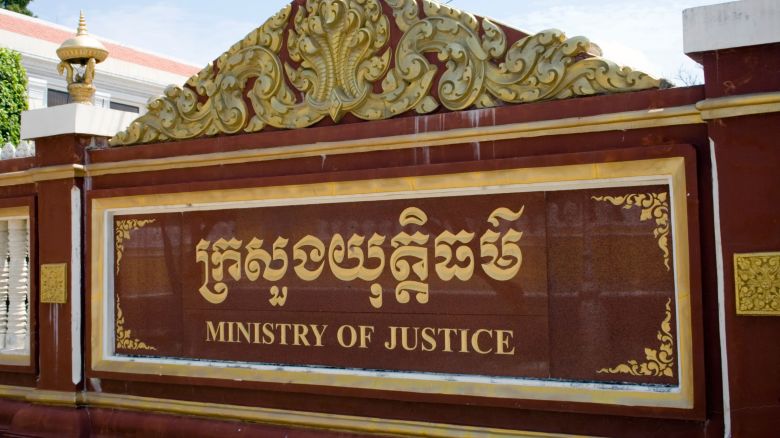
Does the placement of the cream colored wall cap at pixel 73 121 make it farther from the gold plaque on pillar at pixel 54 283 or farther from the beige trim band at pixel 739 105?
the beige trim band at pixel 739 105

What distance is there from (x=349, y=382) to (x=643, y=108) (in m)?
1.88

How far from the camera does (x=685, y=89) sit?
329cm

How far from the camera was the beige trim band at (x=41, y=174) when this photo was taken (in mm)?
5055

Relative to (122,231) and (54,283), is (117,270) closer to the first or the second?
(122,231)

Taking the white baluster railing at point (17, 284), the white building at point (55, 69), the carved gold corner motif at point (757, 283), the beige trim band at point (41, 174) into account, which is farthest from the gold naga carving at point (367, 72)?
the white building at point (55, 69)

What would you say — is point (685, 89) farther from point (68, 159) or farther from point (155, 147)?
point (68, 159)

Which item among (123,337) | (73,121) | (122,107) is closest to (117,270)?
(123,337)

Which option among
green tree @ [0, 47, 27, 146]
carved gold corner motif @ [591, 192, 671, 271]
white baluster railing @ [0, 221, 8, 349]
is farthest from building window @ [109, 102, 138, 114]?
carved gold corner motif @ [591, 192, 671, 271]

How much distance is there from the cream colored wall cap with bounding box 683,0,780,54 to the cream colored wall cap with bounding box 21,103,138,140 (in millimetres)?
3363

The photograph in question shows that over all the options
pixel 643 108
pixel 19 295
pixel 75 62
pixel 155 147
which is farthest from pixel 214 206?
pixel 643 108

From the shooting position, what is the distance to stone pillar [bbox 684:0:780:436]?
303 centimetres

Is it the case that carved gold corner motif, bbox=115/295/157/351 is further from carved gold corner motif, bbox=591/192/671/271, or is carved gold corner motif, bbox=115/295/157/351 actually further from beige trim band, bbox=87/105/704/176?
carved gold corner motif, bbox=591/192/671/271

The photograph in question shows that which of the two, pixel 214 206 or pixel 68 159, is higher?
pixel 68 159

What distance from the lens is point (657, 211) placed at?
131 inches
